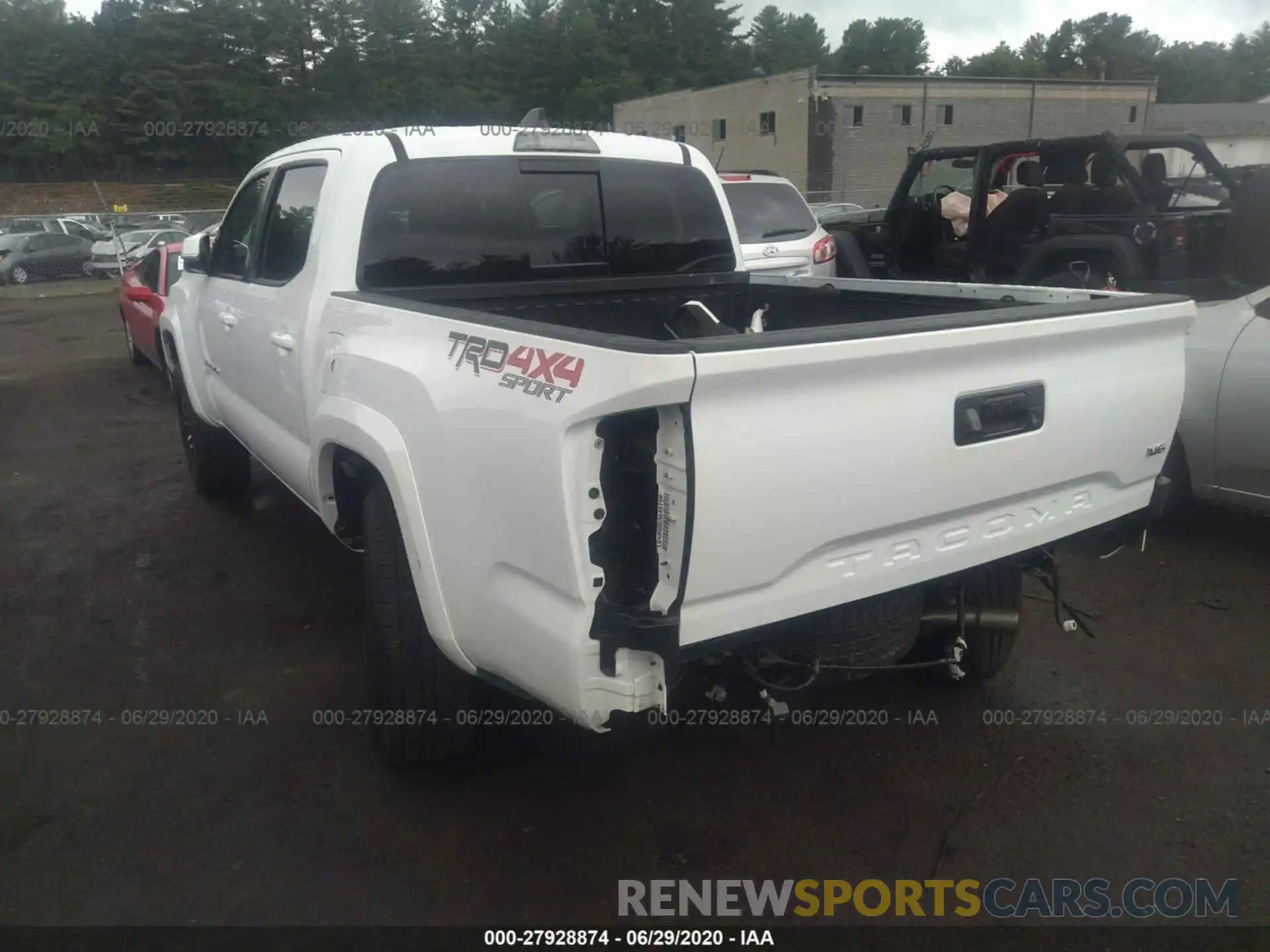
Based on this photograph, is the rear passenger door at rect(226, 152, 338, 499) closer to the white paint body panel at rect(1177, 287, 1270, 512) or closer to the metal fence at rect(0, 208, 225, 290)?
the white paint body panel at rect(1177, 287, 1270, 512)

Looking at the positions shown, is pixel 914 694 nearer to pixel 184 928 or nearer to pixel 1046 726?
pixel 1046 726

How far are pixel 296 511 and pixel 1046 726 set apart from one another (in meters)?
4.43

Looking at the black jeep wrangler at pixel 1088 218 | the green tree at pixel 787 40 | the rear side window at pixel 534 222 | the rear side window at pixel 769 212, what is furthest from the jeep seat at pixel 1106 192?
the green tree at pixel 787 40

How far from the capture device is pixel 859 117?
4375 centimetres

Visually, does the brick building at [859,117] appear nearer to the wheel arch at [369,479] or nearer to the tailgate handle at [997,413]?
the wheel arch at [369,479]

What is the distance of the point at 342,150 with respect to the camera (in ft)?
12.4

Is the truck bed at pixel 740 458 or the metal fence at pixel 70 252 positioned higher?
the truck bed at pixel 740 458

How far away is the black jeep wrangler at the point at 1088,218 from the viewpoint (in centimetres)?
745

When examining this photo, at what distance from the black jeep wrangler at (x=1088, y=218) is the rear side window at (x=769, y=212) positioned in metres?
0.96

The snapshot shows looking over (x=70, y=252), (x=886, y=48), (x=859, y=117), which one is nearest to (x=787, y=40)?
(x=886, y=48)

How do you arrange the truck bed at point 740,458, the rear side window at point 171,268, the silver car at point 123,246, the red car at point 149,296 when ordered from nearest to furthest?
the truck bed at point 740,458, the rear side window at point 171,268, the red car at point 149,296, the silver car at point 123,246

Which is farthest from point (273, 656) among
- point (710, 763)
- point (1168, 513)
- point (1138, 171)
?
point (1138, 171)

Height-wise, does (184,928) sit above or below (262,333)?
below

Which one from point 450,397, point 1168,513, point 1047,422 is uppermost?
point 450,397
